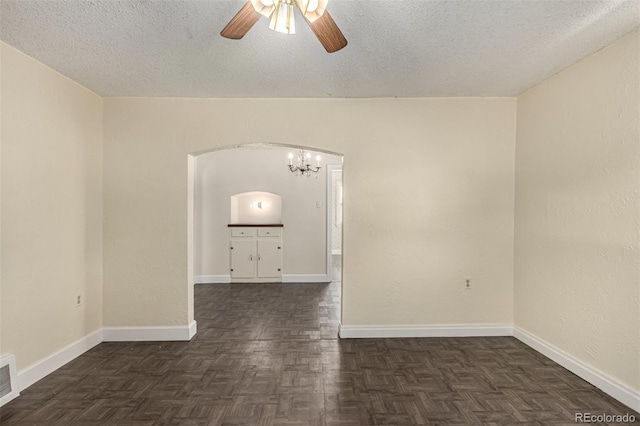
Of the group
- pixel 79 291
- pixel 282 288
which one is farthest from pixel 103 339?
pixel 282 288

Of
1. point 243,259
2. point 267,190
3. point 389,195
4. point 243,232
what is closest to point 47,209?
point 389,195

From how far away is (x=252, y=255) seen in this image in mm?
6164

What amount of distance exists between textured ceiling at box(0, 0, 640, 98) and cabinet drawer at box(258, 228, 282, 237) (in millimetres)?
3237

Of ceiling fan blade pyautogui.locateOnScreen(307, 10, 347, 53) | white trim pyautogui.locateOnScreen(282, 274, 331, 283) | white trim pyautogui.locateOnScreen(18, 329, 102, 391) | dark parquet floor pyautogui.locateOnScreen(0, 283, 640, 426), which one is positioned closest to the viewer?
ceiling fan blade pyautogui.locateOnScreen(307, 10, 347, 53)

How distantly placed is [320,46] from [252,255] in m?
4.48

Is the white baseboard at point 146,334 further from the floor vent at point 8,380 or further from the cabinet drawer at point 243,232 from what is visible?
the cabinet drawer at point 243,232

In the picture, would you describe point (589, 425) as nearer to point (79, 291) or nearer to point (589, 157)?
point (589, 157)

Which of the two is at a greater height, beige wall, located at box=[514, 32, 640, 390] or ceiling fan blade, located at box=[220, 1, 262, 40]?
ceiling fan blade, located at box=[220, 1, 262, 40]

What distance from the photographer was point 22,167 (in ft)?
8.18

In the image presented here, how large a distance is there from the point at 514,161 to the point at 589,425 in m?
2.46

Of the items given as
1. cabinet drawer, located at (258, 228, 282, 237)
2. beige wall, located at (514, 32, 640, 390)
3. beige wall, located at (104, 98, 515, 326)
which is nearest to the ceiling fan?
beige wall, located at (104, 98, 515, 326)

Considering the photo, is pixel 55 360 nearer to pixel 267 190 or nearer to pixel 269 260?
pixel 269 260

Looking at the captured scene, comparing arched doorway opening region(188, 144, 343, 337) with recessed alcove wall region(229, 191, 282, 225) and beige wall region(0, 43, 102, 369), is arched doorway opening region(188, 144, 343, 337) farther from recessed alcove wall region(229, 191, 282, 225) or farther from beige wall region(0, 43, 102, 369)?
beige wall region(0, 43, 102, 369)

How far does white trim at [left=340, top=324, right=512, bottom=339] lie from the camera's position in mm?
3512
